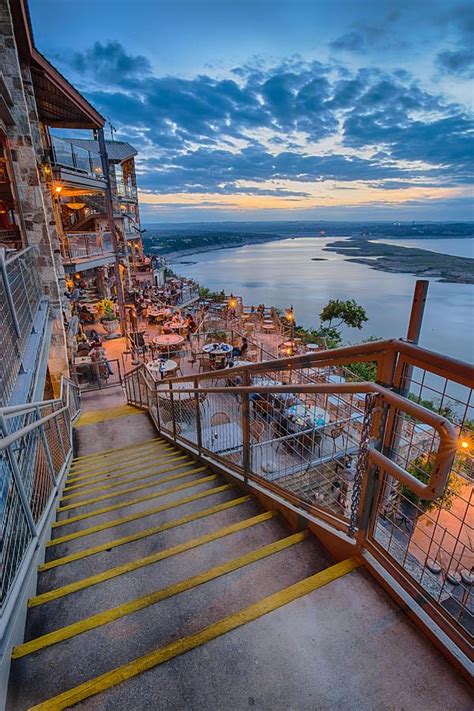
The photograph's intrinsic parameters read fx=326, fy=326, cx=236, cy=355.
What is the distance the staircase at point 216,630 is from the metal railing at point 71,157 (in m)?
11.4

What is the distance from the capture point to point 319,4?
16750 mm

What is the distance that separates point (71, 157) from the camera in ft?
35.7

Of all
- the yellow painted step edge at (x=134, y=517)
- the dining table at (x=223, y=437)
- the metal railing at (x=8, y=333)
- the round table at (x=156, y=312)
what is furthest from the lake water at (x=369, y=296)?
the metal railing at (x=8, y=333)

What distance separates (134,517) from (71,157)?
12.3m

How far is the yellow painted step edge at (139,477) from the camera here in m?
3.76

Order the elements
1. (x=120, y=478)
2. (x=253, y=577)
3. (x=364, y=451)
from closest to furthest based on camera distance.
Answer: (x=364, y=451) < (x=253, y=577) < (x=120, y=478)

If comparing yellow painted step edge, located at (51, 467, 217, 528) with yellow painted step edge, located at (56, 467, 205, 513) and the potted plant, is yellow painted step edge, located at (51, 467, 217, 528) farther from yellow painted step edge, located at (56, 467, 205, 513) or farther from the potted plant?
the potted plant

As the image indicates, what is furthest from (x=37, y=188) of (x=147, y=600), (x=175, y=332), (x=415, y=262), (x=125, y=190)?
(x=415, y=262)

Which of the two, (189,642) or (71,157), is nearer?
(189,642)

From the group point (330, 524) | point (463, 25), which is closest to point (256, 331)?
point (330, 524)

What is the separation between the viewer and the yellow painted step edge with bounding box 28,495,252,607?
1892mm

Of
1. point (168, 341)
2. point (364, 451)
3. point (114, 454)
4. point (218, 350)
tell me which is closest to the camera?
point (364, 451)

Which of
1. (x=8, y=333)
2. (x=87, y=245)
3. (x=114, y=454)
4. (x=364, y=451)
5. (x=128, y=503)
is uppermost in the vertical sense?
(x=87, y=245)

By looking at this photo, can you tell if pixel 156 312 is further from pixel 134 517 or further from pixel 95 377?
pixel 134 517
